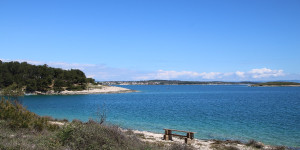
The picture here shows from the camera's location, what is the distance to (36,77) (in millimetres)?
91625

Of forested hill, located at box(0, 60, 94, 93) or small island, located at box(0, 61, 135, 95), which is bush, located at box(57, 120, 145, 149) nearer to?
small island, located at box(0, 61, 135, 95)

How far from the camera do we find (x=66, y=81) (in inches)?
3939

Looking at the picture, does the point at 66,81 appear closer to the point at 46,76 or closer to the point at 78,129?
the point at 46,76

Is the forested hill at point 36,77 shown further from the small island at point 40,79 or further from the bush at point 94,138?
the bush at point 94,138

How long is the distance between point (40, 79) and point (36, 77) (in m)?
2.69

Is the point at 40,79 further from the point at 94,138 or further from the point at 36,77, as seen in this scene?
the point at 94,138

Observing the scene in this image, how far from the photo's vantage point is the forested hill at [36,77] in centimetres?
8638

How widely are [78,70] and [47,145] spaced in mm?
103645

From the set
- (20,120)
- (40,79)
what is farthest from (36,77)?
(20,120)

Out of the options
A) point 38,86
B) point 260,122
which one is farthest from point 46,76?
point 260,122

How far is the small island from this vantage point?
86.6 m

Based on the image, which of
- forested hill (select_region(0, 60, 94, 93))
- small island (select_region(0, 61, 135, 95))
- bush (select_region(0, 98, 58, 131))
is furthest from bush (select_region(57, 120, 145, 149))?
forested hill (select_region(0, 60, 94, 93))

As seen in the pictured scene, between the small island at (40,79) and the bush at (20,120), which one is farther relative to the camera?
the small island at (40,79)

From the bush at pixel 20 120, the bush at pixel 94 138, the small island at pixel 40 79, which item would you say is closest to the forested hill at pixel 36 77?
the small island at pixel 40 79
